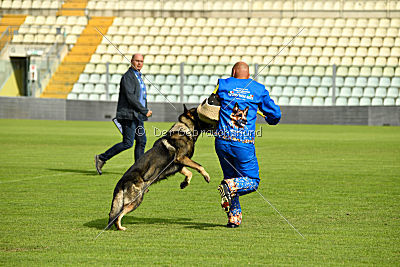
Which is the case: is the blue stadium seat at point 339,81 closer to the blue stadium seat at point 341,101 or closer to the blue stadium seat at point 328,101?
the blue stadium seat at point 341,101

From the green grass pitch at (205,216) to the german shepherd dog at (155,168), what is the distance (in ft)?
0.98

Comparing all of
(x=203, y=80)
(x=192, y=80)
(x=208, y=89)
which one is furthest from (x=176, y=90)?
(x=208, y=89)

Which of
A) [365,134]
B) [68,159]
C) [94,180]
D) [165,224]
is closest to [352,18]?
[365,134]

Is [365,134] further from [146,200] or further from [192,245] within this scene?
[192,245]

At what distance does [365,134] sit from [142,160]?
59.8 ft

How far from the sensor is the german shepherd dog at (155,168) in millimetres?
7164

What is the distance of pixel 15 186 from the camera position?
1098cm

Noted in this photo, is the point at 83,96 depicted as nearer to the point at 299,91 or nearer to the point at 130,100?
the point at 299,91

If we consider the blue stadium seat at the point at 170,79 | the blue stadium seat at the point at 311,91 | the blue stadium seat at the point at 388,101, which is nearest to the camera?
the blue stadium seat at the point at 388,101

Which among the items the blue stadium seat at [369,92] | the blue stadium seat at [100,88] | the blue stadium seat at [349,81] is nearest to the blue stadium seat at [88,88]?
the blue stadium seat at [100,88]

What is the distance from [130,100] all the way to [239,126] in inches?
196

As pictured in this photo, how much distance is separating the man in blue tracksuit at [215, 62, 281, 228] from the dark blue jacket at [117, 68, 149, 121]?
4.79 meters

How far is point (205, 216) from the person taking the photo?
8.36m

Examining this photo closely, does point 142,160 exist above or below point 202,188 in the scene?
above
